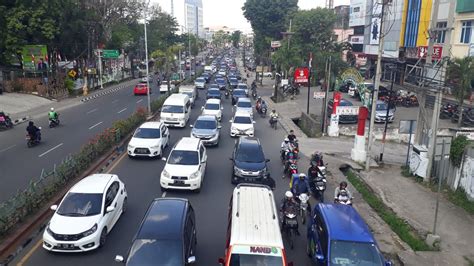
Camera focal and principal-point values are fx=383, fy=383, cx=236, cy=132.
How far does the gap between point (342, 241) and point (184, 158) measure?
27.4ft

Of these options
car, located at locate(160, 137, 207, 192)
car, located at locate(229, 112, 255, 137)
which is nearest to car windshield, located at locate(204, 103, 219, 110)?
car, located at locate(229, 112, 255, 137)

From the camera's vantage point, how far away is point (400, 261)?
10.9 metres

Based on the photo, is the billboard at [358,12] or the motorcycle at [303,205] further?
the billboard at [358,12]

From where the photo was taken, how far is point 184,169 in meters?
15.1

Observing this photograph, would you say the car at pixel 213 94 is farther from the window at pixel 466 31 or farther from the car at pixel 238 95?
the window at pixel 466 31

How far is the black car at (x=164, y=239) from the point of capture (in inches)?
334

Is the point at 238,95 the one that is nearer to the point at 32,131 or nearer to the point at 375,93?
the point at 32,131

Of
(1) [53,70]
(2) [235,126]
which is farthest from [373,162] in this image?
(1) [53,70]

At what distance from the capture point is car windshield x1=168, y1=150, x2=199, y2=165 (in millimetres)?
15688

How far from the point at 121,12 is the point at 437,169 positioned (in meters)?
59.1

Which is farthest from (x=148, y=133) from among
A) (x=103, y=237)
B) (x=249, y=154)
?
(x=103, y=237)

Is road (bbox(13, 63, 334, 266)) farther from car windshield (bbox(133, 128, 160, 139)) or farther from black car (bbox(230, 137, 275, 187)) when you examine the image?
car windshield (bbox(133, 128, 160, 139))

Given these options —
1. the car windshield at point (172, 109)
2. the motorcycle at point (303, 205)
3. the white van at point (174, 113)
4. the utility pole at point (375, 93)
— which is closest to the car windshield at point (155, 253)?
the motorcycle at point (303, 205)

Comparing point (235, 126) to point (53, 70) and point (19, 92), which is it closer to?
point (19, 92)
